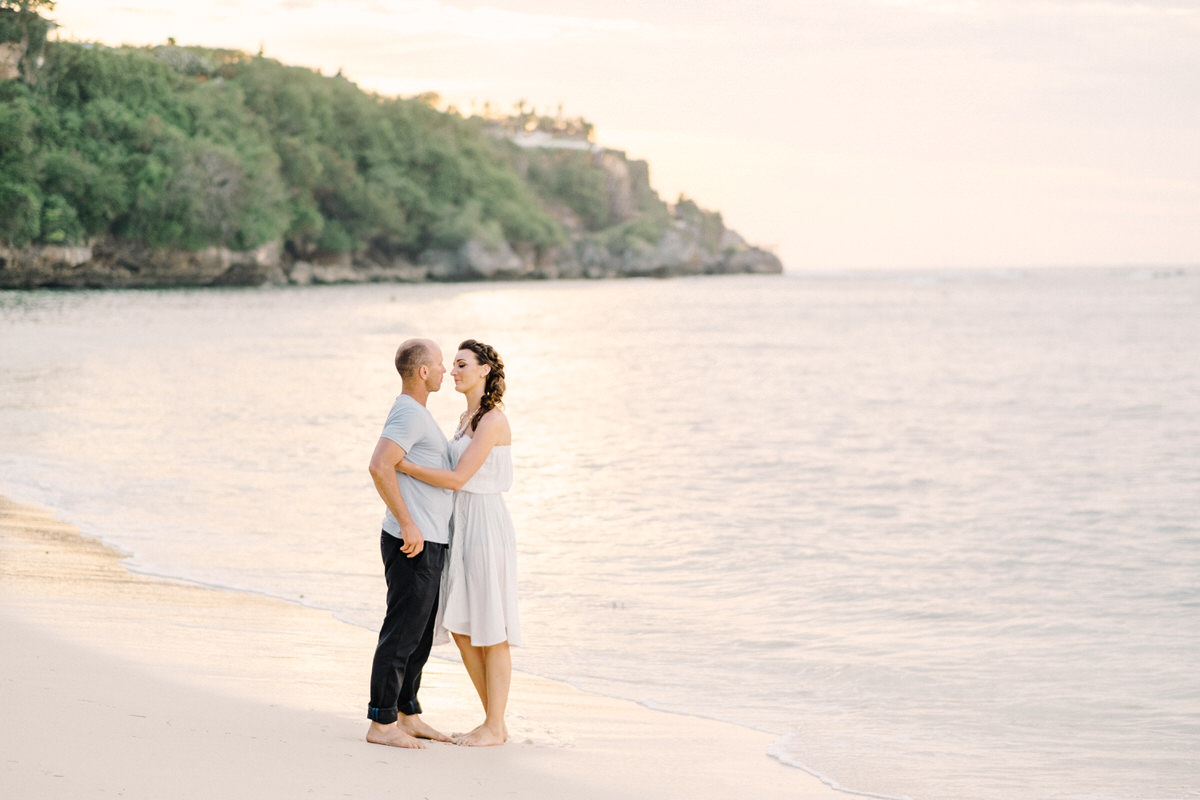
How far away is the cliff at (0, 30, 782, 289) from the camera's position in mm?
76188

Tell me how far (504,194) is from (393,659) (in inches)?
5153

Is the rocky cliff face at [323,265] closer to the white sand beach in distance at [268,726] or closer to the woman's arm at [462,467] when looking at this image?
the white sand beach in distance at [268,726]

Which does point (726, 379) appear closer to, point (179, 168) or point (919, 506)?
point (919, 506)

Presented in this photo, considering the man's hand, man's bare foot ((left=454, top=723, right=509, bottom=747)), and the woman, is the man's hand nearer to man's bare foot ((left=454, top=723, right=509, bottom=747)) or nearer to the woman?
the woman

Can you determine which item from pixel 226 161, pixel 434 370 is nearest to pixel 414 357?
pixel 434 370

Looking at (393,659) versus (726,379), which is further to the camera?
(726,379)

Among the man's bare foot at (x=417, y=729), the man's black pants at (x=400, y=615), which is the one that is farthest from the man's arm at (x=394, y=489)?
the man's bare foot at (x=417, y=729)

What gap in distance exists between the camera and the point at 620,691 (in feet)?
20.3

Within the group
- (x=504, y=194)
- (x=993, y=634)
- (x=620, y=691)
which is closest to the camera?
(x=620, y=691)

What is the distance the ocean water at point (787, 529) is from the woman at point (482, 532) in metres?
1.05

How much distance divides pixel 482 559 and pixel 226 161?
85.5m

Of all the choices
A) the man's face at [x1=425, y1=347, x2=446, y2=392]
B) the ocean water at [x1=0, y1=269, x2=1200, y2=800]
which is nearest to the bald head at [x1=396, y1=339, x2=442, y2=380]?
the man's face at [x1=425, y1=347, x2=446, y2=392]

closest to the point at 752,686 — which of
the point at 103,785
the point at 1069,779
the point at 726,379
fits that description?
the point at 1069,779

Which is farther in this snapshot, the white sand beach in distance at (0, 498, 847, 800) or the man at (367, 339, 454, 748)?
the man at (367, 339, 454, 748)
